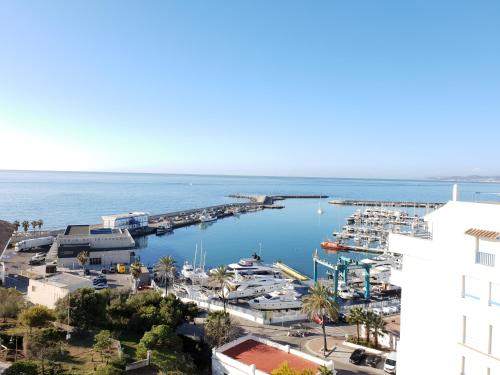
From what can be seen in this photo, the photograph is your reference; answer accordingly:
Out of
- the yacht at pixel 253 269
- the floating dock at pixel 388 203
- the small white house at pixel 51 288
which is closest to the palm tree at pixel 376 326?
the small white house at pixel 51 288

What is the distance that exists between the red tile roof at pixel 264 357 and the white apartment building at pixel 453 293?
732 centimetres

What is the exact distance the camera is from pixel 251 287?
128 ft

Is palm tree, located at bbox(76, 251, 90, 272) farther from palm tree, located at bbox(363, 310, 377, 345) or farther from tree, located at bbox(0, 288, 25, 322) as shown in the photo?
palm tree, located at bbox(363, 310, 377, 345)

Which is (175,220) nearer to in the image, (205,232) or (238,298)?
(205,232)

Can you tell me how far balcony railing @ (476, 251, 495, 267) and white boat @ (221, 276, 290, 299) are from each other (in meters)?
28.7

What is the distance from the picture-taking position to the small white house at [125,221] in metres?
72.0

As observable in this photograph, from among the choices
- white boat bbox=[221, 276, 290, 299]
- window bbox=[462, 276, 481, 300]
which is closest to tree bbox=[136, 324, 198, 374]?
window bbox=[462, 276, 481, 300]

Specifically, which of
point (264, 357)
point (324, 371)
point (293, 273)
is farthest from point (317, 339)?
point (293, 273)

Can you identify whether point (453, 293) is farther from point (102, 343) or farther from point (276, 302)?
point (276, 302)

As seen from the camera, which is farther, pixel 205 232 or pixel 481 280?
pixel 205 232

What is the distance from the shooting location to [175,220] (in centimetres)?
9481

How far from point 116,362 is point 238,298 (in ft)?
66.7

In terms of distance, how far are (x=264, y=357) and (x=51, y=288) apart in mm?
17036

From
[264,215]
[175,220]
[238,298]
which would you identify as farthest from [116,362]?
[264,215]
